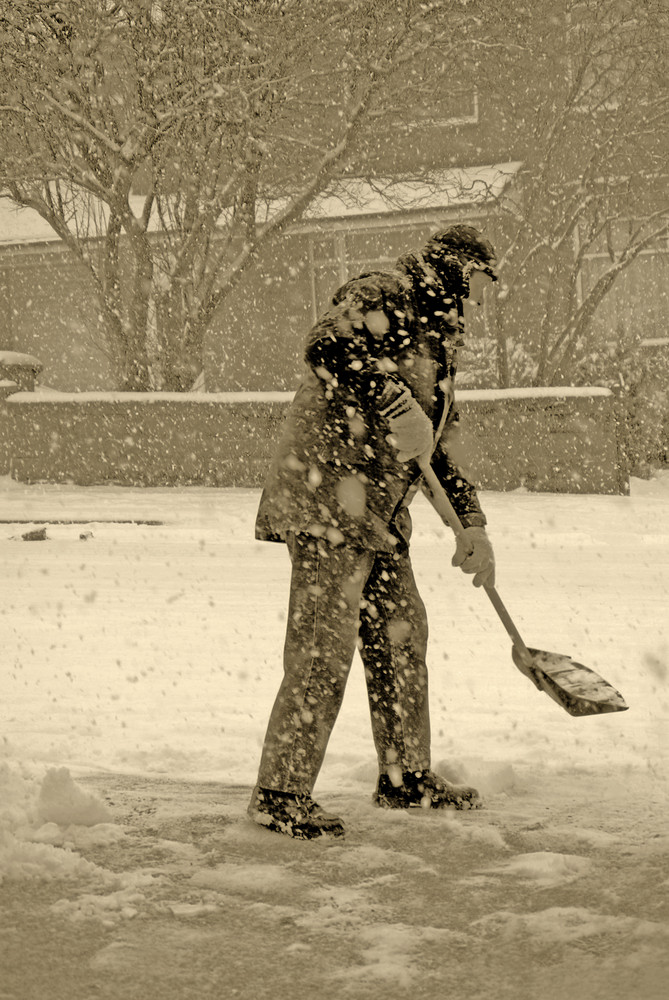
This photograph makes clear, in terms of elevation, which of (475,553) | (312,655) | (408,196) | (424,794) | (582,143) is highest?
(582,143)

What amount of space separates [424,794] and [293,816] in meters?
0.50

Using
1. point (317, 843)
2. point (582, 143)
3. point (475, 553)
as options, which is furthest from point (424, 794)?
point (582, 143)

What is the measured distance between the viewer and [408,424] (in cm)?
388

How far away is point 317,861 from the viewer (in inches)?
150

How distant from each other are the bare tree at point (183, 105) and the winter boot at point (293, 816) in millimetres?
11333

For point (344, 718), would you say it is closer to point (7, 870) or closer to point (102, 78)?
point (7, 870)

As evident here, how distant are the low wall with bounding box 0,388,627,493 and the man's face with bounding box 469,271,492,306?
9597 mm

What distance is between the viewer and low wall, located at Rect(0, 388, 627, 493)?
1363cm

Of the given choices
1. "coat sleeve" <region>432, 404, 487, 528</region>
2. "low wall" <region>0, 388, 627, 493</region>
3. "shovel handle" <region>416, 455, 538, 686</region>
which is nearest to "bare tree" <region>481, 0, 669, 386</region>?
"low wall" <region>0, 388, 627, 493</region>

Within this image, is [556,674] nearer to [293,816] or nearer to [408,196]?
[293,816]

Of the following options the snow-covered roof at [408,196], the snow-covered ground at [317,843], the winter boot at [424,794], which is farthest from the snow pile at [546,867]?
the snow-covered roof at [408,196]

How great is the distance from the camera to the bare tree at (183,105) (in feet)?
47.7

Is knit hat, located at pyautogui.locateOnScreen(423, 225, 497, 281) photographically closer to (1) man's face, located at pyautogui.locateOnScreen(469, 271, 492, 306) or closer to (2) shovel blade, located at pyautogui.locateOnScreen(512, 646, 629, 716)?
(1) man's face, located at pyautogui.locateOnScreen(469, 271, 492, 306)

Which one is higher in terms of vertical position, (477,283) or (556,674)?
(477,283)
